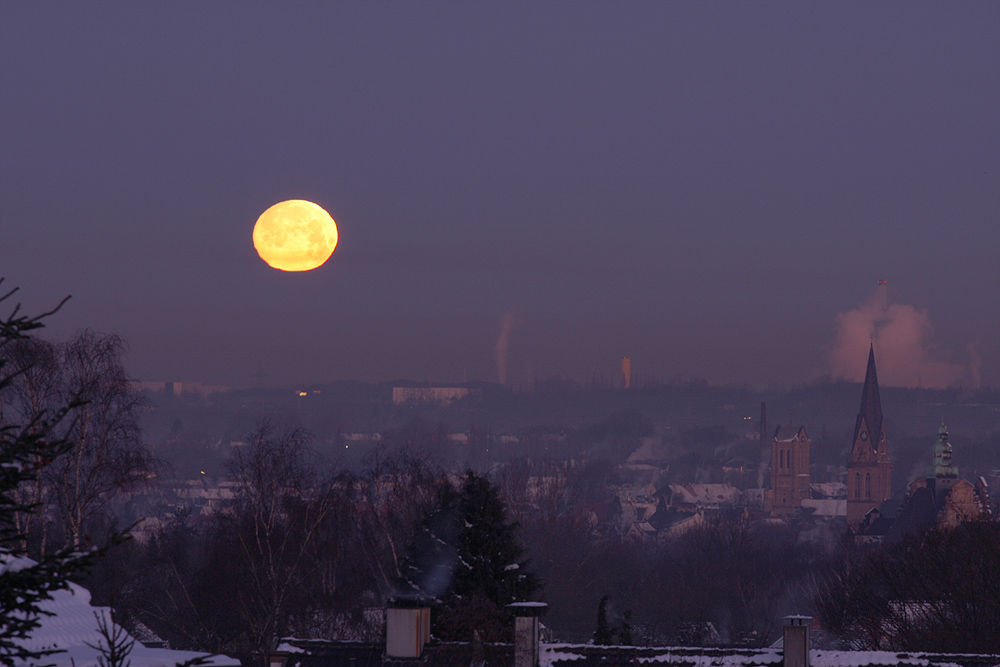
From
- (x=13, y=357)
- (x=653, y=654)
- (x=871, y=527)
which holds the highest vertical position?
(x=13, y=357)

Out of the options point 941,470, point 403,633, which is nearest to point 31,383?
point 403,633

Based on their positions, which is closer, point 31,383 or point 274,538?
point 31,383

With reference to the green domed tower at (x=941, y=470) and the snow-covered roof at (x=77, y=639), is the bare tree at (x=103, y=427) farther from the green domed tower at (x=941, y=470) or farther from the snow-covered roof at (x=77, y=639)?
the green domed tower at (x=941, y=470)

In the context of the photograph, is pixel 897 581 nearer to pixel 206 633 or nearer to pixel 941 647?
pixel 941 647

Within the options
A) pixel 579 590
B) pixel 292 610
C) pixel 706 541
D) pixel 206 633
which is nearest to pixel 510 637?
pixel 292 610

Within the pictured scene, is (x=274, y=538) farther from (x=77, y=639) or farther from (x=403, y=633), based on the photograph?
(x=77, y=639)

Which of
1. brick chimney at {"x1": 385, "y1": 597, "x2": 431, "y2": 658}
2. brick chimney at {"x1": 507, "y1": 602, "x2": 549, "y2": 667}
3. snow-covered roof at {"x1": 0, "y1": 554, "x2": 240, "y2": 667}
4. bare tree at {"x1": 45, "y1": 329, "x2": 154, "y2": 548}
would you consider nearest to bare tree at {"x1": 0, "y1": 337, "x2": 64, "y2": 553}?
bare tree at {"x1": 45, "y1": 329, "x2": 154, "y2": 548}

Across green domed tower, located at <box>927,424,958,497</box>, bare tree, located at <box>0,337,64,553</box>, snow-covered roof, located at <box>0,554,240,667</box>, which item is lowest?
green domed tower, located at <box>927,424,958,497</box>

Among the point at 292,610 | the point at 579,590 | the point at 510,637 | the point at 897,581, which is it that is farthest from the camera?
the point at 579,590

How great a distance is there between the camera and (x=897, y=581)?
44.2 meters

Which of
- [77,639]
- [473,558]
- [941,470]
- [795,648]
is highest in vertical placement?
[77,639]

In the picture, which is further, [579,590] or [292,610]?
[579,590]

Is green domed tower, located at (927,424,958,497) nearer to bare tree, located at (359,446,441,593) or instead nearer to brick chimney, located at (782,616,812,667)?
bare tree, located at (359,446,441,593)

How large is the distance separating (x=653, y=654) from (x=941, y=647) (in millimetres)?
16870
